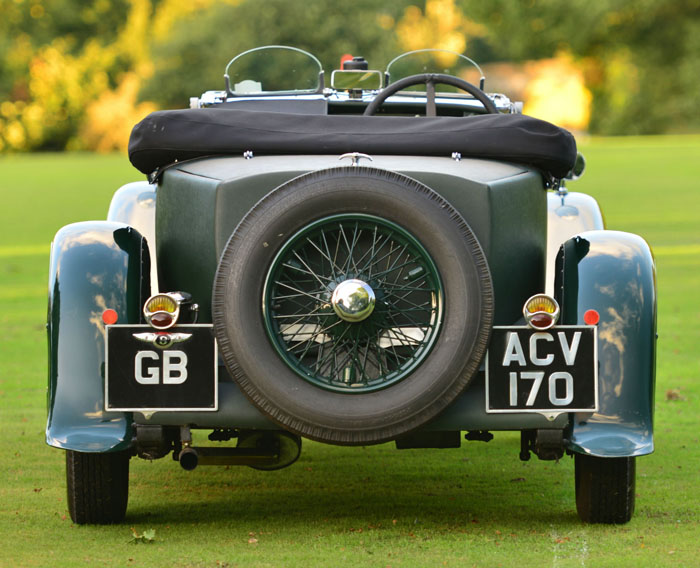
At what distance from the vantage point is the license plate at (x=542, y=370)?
173 inches

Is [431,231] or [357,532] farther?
[357,532]

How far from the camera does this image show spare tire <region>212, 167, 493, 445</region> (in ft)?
13.9

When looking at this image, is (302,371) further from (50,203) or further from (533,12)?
(533,12)

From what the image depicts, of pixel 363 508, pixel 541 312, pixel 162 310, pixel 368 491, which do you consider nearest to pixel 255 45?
pixel 368 491

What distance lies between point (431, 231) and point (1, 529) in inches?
82.1

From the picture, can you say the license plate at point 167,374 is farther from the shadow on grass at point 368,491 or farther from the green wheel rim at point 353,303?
the shadow on grass at point 368,491

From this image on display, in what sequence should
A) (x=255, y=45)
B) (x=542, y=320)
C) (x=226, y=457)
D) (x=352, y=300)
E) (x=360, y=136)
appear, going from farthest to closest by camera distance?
1. (x=255, y=45)
2. (x=360, y=136)
3. (x=226, y=457)
4. (x=542, y=320)
5. (x=352, y=300)

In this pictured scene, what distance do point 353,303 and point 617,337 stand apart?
3.45ft

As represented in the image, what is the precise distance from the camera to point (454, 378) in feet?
13.8

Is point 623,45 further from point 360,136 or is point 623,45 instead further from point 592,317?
point 592,317

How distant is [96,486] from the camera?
4688 mm

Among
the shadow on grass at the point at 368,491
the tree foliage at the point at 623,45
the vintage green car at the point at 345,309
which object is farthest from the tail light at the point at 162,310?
the tree foliage at the point at 623,45

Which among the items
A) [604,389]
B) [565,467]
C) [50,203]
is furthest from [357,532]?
[50,203]

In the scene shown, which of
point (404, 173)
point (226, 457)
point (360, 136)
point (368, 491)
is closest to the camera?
point (404, 173)
